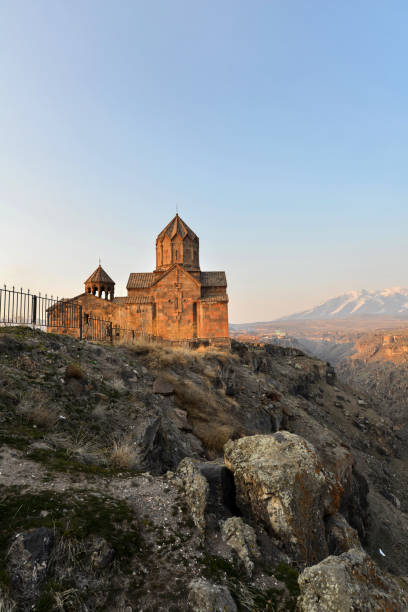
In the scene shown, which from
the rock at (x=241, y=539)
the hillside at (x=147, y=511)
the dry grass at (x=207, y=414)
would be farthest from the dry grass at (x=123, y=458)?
the dry grass at (x=207, y=414)

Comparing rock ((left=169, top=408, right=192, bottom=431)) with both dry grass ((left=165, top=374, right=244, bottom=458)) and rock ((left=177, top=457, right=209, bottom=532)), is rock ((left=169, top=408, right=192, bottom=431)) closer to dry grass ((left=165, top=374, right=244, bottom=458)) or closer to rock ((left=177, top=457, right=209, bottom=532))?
dry grass ((left=165, top=374, right=244, bottom=458))

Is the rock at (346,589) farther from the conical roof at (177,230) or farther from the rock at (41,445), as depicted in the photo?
the conical roof at (177,230)

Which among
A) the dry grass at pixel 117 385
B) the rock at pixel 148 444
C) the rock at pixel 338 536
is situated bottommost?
the rock at pixel 338 536

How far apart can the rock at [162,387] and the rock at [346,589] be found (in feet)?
23.3

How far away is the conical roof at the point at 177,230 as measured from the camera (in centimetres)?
2768

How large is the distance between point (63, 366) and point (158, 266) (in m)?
21.4

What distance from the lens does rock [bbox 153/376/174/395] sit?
9.47m

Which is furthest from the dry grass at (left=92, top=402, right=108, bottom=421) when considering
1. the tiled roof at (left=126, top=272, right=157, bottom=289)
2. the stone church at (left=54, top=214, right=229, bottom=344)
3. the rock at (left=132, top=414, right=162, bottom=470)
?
the tiled roof at (left=126, top=272, right=157, bottom=289)

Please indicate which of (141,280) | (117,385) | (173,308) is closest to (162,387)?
(117,385)

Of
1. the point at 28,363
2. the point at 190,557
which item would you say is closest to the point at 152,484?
the point at 190,557

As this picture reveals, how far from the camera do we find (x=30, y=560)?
2.42 meters

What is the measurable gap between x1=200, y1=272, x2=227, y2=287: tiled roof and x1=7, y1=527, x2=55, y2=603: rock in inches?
923

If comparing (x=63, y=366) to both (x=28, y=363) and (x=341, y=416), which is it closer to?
(x=28, y=363)

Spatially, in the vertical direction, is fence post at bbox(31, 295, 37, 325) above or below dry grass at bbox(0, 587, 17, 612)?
above
